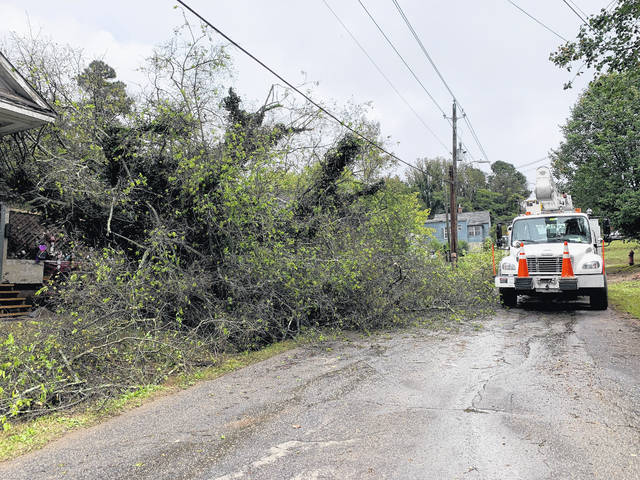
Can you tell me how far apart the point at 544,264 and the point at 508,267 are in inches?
32.5

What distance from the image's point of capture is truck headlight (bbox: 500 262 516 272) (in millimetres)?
11156

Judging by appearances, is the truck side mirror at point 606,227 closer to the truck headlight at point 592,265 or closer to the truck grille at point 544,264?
Answer: the truck headlight at point 592,265

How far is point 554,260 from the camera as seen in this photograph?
35.1ft

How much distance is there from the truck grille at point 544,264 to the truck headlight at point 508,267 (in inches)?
13.9

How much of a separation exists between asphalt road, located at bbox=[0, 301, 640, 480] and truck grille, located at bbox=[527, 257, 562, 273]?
4211mm

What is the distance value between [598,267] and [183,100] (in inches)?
391

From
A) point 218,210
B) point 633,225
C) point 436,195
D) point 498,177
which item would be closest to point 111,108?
point 218,210

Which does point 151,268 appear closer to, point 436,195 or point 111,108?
point 111,108

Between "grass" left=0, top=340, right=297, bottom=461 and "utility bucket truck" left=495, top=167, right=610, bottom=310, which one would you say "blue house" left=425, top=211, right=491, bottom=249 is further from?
"grass" left=0, top=340, right=297, bottom=461

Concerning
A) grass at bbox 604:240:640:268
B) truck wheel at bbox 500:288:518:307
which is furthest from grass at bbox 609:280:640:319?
grass at bbox 604:240:640:268

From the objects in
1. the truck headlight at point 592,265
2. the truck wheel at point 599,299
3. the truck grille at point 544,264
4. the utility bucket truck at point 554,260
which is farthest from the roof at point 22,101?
the truck wheel at point 599,299

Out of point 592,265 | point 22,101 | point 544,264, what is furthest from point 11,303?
point 592,265

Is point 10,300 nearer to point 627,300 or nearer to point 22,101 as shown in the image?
point 22,101

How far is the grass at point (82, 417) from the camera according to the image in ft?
12.2
